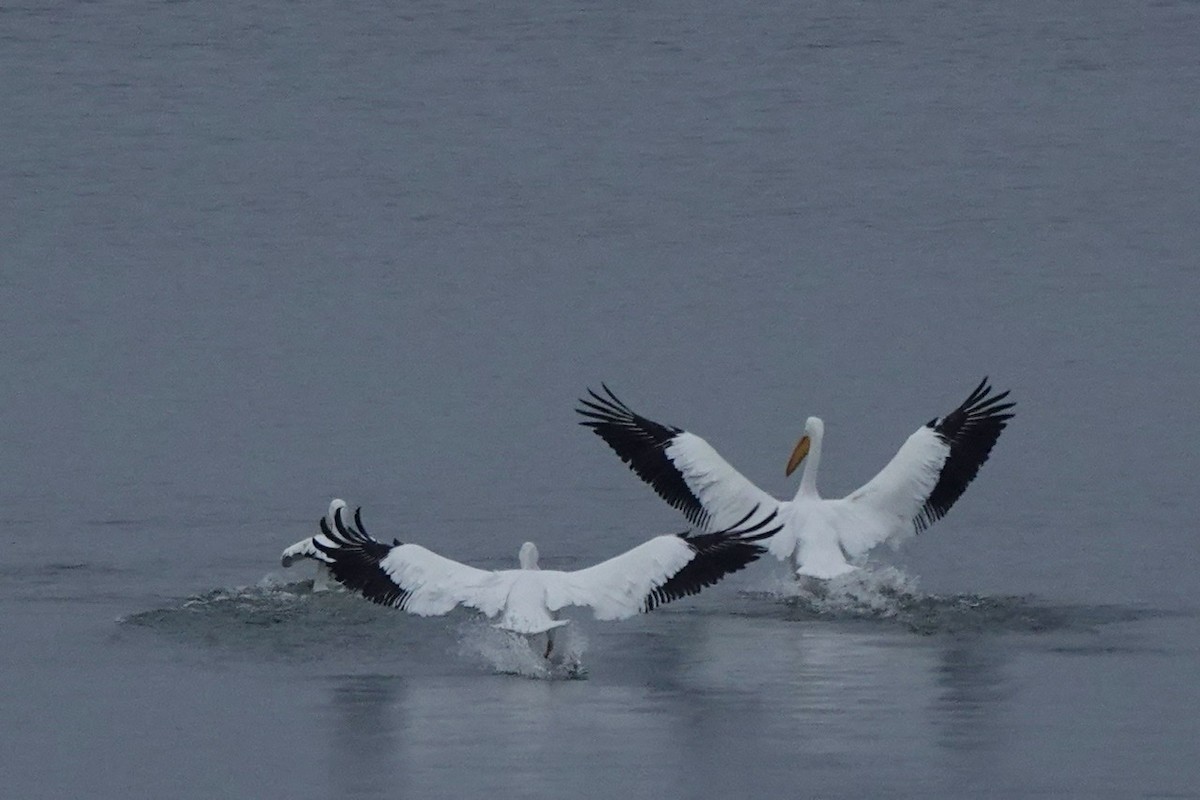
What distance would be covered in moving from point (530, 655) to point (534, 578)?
0.36 meters

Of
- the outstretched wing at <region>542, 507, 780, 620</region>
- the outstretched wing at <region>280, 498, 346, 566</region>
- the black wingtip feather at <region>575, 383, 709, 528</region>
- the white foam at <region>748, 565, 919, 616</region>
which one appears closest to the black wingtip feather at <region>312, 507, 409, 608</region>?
the outstretched wing at <region>280, 498, 346, 566</region>

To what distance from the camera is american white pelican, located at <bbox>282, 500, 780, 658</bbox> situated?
1377 cm

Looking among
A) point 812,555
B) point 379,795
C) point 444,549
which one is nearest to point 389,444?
point 444,549

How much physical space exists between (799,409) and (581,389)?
6.01ft

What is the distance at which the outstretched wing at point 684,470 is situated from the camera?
16.3 meters

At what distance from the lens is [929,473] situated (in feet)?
53.9

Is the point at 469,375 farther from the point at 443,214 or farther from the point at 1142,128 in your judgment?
the point at 1142,128

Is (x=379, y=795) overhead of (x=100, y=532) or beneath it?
beneath

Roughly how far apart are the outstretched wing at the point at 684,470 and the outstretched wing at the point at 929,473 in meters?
0.60

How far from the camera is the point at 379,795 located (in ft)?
37.6

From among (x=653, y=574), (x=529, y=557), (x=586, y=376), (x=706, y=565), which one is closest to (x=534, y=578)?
(x=529, y=557)

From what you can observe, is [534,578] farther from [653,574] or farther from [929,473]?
[929,473]

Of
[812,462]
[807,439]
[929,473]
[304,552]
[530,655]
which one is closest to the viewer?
[530,655]

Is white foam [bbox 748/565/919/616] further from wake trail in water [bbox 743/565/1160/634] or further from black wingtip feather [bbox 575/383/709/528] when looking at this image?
black wingtip feather [bbox 575/383/709/528]
